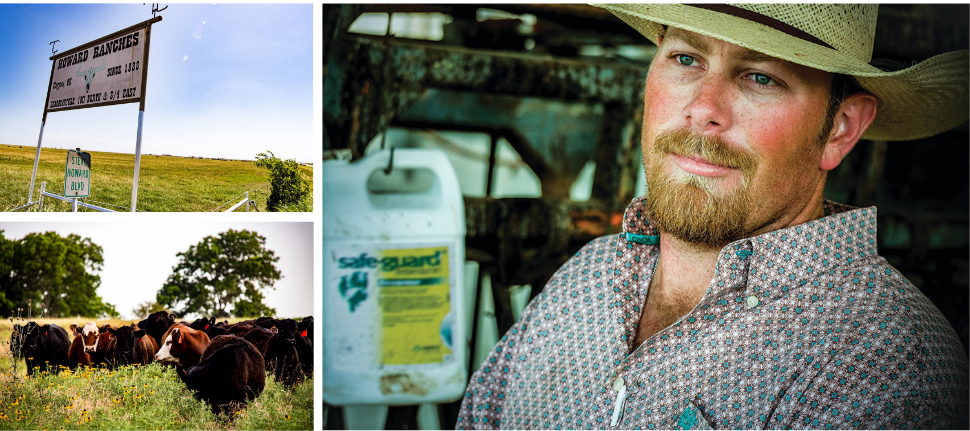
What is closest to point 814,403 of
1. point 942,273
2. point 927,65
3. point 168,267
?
point 927,65

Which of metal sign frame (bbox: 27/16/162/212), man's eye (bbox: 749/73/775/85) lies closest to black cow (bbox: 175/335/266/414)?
metal sign frame (bbox: 27/16/162/212)

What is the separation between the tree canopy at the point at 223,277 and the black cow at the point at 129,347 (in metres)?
0.12

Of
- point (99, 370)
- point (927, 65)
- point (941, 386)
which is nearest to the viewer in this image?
point (941, 386)

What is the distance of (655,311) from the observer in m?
1.70

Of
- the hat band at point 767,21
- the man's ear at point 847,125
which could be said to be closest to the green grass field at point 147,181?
the hat band at point 767,21

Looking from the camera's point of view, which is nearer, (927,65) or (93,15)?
(927,65)

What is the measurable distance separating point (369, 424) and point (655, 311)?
1115mm

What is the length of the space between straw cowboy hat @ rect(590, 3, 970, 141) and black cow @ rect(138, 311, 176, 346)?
5.45ft

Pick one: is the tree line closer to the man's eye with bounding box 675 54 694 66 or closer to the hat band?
the man's eye with bounding box 675 54 694 66

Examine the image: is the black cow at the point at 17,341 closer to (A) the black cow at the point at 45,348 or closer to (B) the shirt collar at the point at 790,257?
(A) the black cow at the point at 45,348

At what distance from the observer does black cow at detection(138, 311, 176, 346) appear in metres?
1.87

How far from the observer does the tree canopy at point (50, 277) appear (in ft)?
6.07

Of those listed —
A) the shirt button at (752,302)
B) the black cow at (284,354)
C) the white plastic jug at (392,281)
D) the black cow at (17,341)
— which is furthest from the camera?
the white plastic jug at (392,281)

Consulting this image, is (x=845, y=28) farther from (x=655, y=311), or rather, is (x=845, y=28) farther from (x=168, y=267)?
(x=168, y=267)
